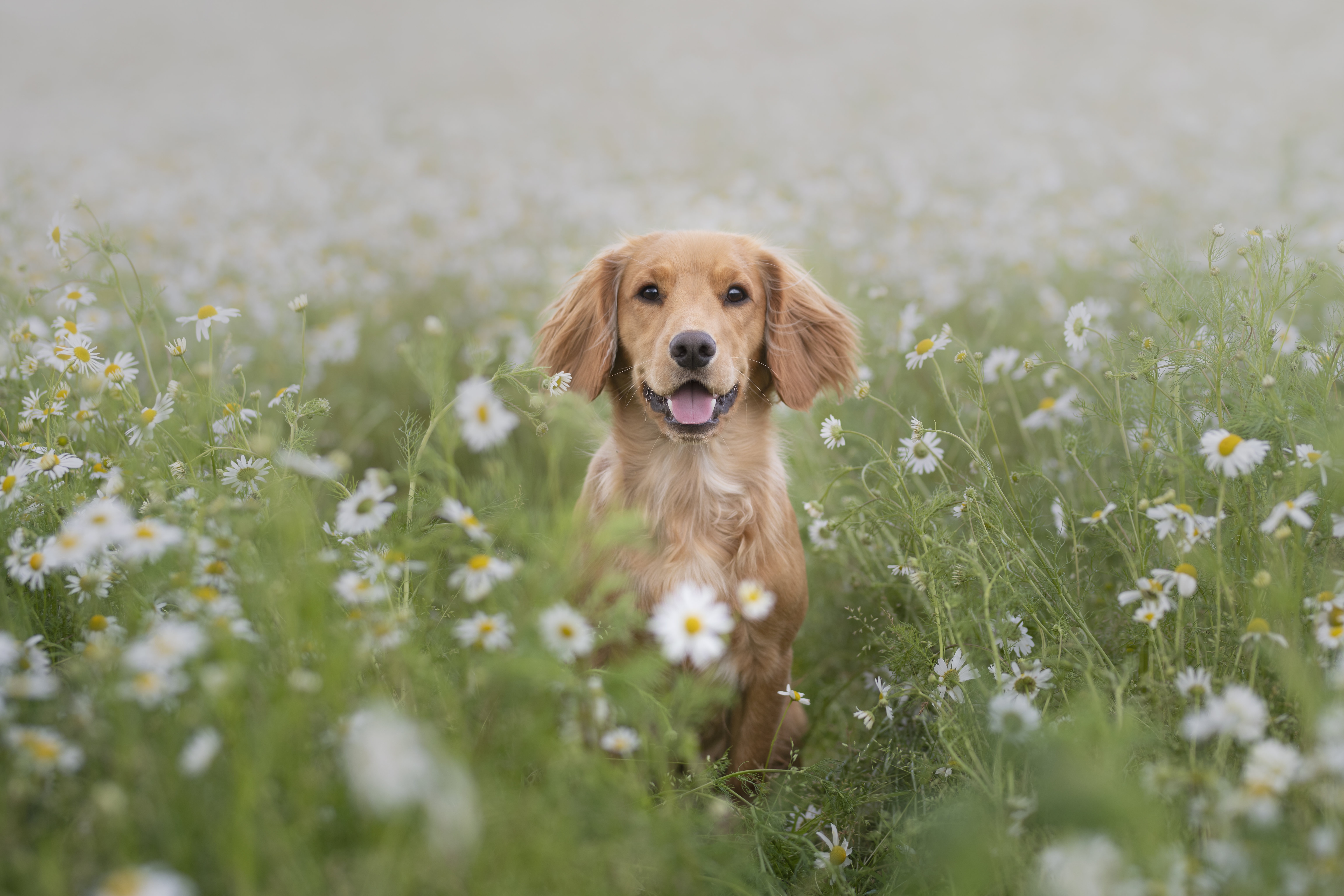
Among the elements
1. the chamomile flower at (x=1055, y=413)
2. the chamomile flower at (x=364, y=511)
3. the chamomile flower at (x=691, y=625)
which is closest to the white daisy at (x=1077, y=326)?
the chamomile flower at (x=1055, y=413)

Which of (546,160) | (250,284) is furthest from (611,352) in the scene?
(546,160)

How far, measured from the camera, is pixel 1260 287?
199cm

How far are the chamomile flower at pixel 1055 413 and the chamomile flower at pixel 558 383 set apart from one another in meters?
1.54

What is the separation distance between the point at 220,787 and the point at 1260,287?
2333mm

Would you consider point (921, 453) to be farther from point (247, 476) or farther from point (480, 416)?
point (247, 476)

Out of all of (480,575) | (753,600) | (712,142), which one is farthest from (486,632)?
(712,142)

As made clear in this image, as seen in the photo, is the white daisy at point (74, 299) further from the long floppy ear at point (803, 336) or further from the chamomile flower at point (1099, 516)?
the chamomile flower at point (1099, 516)

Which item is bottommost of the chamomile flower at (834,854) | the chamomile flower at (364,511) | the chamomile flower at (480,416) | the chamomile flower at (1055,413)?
the chamomile flower at (834,854)

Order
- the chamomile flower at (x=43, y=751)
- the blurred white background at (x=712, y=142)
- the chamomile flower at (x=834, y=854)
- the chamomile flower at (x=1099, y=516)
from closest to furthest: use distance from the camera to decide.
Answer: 1. the chamomile flower at (x=43, y=751)
2. the chamomile flower at (x=834, y=854)
3. the chamomile flower at (x=1099, y=516)
4. the blurred white background at (x=712, y=142)

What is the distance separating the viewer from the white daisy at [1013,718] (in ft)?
5.09

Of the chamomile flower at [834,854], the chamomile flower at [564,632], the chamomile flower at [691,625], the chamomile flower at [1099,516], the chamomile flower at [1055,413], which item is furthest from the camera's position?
the chamomile flower at [1055,413]

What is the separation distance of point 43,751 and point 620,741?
2.82 ft

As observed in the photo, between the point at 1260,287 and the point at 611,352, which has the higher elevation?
the point at 1260,287

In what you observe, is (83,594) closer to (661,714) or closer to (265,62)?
(661,714)
